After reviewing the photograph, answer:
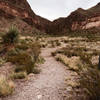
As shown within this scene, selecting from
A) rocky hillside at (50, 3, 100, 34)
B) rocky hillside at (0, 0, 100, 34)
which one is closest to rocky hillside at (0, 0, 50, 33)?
rocky hillside at (0, 0, 100, 34)

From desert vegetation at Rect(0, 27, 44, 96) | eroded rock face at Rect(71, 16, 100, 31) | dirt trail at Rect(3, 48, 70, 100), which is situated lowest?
dirt trail at Rect(3, 48, 70, 100)

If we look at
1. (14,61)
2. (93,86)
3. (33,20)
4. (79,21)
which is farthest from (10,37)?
(33,20)

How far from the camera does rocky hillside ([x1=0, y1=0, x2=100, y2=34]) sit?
201 ft

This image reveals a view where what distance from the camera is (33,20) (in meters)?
84.9

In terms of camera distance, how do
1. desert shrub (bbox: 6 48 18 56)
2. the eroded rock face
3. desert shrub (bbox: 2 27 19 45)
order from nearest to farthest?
desert shrub (bbox: 6 48 18 56), desert shrub (bbox: 2 27 19 45), the eroded rock face

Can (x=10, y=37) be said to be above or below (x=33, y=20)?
below

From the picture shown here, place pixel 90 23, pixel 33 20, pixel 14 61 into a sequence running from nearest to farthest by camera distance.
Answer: pixel 14 61
pixel 90 23
pixel 33 20

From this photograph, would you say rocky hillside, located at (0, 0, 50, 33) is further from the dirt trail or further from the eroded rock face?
the dirt trail

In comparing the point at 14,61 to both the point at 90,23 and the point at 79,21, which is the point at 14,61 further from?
the point at 79,21

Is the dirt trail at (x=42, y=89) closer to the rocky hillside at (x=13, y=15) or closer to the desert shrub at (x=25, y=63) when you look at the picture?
the desert shrub at (x=25, y=63)

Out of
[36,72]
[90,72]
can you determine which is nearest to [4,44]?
[36,72]

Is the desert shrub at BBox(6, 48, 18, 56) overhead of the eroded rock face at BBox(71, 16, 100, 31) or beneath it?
beneath

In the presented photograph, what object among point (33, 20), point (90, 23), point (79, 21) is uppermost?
point (33, 20)

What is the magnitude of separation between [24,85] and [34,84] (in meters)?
0.34
